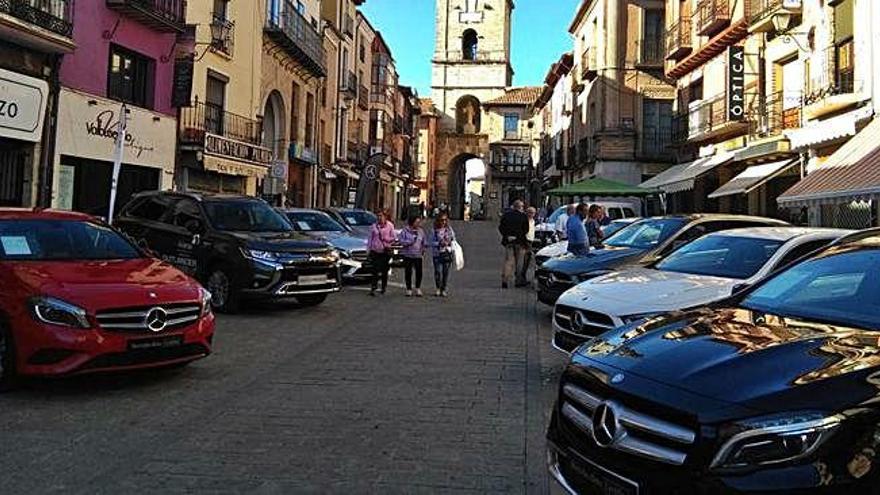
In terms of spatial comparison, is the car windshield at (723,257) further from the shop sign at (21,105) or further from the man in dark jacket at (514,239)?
the shop sign at (21,105)

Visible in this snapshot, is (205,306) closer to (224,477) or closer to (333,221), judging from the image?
(224,477)

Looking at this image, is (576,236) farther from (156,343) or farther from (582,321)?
(156,343)

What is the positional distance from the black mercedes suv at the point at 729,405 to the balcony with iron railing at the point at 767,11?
1926cm

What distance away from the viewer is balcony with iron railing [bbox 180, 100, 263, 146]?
22.1 meters

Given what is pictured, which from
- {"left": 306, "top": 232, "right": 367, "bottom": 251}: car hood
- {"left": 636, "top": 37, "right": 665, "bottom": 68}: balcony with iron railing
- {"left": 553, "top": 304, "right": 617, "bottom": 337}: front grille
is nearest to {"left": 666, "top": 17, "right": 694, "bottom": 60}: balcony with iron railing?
{"left": 636, "top": 37, "right": 665, "bottom": 68}: balcony with iron railing

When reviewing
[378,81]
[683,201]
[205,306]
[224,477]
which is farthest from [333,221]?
[378,81]

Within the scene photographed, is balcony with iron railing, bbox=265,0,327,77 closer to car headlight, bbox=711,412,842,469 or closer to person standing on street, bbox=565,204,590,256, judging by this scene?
person standing on street, bbox=565,204,590,256

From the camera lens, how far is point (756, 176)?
21.0 meters

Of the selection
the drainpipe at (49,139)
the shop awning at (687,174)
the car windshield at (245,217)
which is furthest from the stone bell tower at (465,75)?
the car windshield at (245,217)

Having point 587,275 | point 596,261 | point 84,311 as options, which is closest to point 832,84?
point 596,261

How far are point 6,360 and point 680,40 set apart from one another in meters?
28.4

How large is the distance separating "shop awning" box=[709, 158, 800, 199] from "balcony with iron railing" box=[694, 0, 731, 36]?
614 centimetres

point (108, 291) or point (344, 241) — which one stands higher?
point (344, 241)

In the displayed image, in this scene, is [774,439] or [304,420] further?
[304,420]
